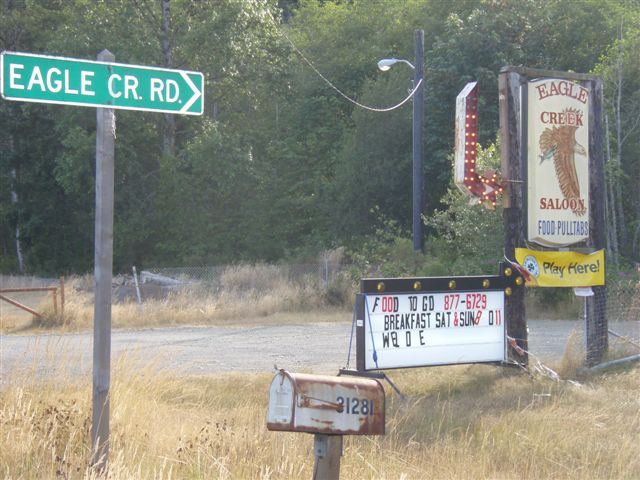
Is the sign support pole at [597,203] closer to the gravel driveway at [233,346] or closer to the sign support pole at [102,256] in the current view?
the gravel driveway at [233,346]

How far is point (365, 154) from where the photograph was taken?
31.8 meters

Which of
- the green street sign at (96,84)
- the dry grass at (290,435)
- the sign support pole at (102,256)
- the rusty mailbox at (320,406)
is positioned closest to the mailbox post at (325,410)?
the rusty mailbox at (320,406)

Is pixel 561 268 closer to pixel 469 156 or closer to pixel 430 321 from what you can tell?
pixel 469 156

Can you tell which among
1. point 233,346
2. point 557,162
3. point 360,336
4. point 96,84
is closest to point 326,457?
point 96,84

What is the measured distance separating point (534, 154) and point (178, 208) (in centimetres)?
2622

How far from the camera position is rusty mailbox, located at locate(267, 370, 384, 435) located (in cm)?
429

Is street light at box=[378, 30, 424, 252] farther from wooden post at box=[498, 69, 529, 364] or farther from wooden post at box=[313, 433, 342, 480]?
wooden post at box=[313, 433, 342, 480]

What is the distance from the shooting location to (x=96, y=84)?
5.53 m

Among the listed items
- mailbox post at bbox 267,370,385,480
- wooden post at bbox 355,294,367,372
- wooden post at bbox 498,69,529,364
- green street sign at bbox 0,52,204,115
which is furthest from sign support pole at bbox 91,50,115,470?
wooden post at bbox 498,69,529,364

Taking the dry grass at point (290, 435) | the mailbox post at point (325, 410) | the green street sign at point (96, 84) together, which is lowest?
the dry grass at point (290, 435)

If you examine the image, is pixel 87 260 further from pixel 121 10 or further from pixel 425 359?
pixel 425 359

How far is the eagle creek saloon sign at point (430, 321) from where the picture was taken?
375 inches

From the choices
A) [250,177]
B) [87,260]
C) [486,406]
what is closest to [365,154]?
[250,177]

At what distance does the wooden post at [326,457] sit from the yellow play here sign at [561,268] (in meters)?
6.94
